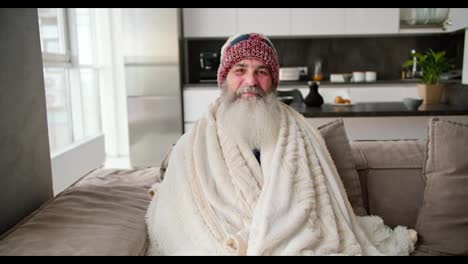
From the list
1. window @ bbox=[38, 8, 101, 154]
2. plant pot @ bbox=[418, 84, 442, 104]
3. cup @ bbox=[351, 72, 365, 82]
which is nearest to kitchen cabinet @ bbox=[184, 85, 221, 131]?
window @ bbox=[38, 8, 101, 154]

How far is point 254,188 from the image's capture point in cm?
121

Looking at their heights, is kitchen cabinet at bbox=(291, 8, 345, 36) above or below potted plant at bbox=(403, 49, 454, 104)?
above

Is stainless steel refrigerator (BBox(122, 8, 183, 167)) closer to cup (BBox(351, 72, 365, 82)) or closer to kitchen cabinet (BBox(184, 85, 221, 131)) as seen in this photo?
kitchen cabinet (BBox(184, 85, 221, 131))

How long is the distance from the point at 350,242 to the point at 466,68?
240 cm

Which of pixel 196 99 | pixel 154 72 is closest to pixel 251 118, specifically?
pixel 196 99

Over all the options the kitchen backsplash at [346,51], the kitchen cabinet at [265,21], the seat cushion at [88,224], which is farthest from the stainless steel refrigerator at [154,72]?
the seat cushion at [88,224]

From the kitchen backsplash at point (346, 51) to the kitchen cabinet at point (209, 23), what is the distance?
0.99 feet

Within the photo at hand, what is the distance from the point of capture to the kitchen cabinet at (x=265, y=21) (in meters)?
4.39

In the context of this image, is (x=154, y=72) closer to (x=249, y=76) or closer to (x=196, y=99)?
(x=196, y=99)

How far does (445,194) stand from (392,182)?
229mm

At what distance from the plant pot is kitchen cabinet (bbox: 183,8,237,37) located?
7.31ft

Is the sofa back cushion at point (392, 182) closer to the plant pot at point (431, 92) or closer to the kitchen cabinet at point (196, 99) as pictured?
the plant pot at point (431, 92)

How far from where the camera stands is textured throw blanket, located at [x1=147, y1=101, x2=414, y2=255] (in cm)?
109
